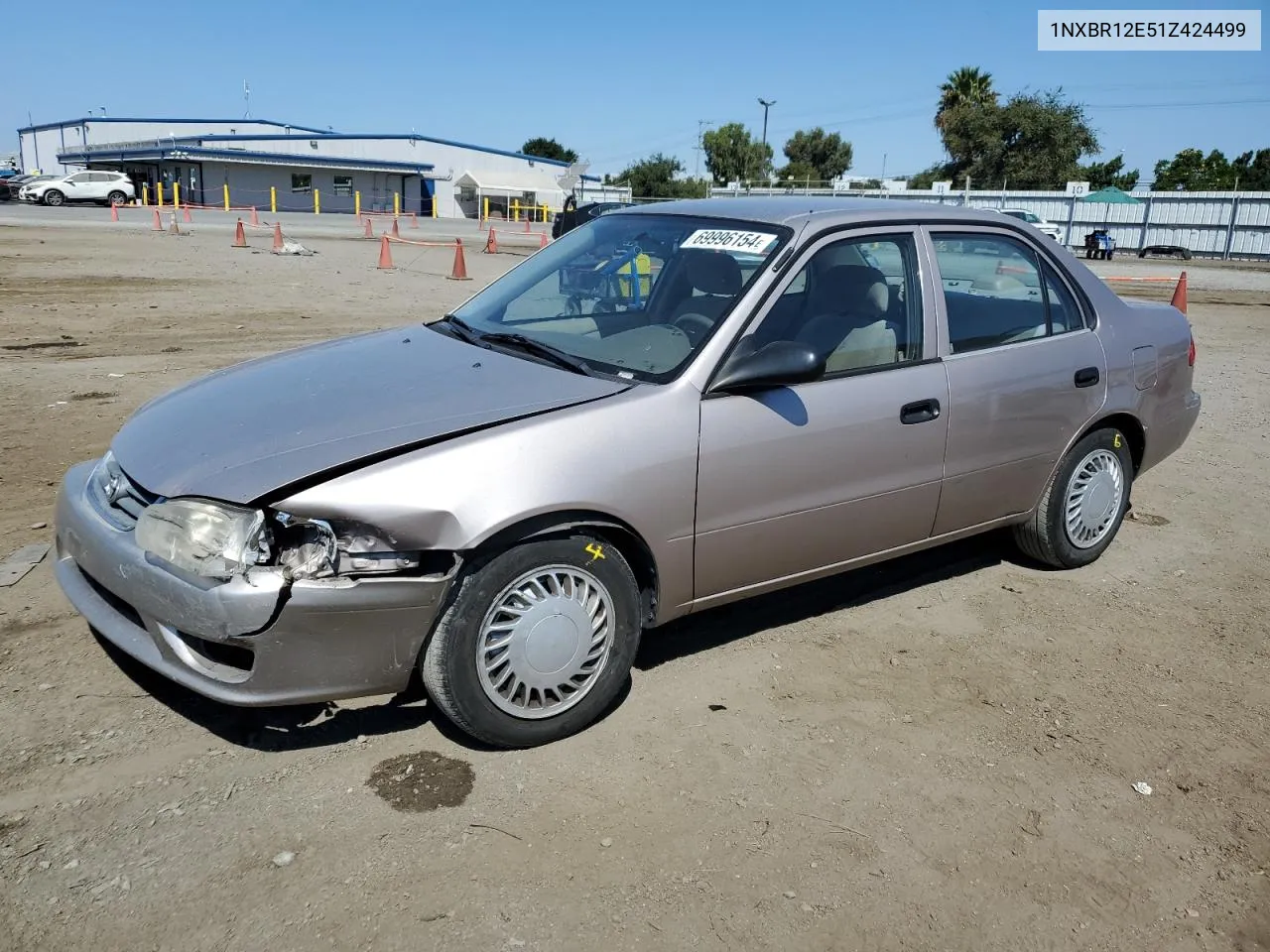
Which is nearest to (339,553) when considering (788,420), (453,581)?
(453,581)

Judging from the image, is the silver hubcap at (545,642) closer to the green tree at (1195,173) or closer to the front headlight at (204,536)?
the front headlight at (204,536)

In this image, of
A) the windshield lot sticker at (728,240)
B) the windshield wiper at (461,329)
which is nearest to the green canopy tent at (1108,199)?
the windshield lot sticker at (728,240)

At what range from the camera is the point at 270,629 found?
279 centimetres

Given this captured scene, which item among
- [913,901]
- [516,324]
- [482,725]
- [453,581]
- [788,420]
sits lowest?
[913,901]

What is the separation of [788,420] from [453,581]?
1347 mm

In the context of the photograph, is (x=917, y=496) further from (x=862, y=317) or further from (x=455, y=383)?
(x=455, y=383)

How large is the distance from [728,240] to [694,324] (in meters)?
0.49

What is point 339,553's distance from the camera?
2850 mm

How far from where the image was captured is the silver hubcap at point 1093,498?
4.91 meters

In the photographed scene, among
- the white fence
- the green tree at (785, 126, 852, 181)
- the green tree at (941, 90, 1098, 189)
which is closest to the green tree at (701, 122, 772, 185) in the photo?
the green tree at (785, 126, 852, 181)

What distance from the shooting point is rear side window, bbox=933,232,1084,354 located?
4.28 meters

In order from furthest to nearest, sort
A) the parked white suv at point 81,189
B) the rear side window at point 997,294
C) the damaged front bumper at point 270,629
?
the parked white suv at point 81,189, the rear side window at point 997,294, the damaged front bumper at point 270,629

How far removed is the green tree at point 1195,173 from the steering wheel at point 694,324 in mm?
63285

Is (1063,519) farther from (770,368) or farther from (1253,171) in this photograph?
(1253,171)
